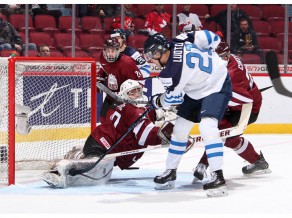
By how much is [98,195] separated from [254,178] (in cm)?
116

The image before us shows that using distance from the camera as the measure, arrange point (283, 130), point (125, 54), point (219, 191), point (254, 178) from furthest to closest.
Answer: point (283, 130) → point (125, 54) → point (254, 178) → point (219, 191)

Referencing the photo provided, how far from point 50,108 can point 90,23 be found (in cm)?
265

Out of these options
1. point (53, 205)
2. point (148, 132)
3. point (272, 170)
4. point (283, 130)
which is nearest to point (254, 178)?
point (272, 170)

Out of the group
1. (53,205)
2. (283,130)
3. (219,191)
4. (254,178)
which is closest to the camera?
(53,205)

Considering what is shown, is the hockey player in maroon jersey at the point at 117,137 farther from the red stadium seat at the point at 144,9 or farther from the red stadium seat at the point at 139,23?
the red stadium seat at the point at 144,9

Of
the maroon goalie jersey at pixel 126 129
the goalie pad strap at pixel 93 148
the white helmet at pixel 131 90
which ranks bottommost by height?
the goalie pad strap at pixel 93 148

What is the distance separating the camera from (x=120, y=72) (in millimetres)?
5562

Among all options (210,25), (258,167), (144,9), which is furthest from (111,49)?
(144,9)

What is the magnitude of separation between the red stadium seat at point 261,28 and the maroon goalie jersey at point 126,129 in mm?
3789

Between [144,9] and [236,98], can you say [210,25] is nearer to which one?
[144,9]

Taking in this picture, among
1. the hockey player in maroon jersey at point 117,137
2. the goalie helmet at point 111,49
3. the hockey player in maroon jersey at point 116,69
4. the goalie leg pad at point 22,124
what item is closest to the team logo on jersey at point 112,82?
the hockey player in maroon jersey at point 116,69

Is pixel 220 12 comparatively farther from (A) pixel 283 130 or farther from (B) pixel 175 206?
(B) pixel 175 206

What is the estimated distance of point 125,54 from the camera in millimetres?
5961

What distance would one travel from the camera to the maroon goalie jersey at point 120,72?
5543 mm
